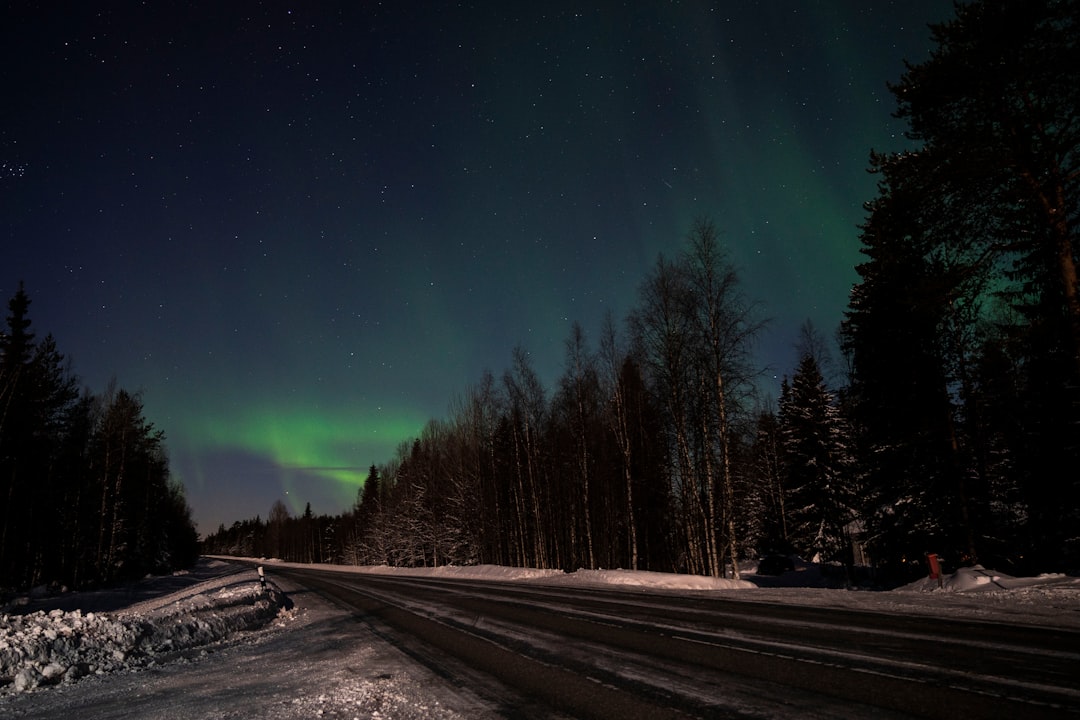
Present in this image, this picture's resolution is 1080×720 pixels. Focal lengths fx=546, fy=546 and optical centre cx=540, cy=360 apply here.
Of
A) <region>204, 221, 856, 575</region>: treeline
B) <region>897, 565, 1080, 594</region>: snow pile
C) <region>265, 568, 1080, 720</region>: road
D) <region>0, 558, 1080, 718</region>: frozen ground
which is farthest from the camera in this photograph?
<region>204, 221, 856, 575</region>: treeline

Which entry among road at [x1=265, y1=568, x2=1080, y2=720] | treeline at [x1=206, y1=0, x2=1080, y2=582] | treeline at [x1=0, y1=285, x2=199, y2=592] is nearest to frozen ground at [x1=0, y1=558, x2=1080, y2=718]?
road at [x1=265, y1=568, x2=1080, y2=720]

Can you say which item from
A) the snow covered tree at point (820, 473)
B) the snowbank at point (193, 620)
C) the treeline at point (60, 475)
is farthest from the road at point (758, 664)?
the treeline at point (60, 475)

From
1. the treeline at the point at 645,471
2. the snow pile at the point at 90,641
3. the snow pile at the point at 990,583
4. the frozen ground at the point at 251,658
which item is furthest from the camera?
the treeline at the point at 645,471

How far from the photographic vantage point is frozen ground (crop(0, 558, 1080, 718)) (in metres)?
5.53

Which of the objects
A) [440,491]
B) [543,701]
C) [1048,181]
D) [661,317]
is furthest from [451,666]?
[440,491]

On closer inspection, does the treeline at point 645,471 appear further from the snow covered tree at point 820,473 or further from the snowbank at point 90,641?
the snowbank at point 90,641

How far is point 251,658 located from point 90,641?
2630 mm

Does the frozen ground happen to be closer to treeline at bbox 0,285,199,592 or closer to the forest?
the forest

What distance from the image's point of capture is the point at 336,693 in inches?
227

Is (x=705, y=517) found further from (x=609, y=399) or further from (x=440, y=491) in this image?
(x=440, y=491)

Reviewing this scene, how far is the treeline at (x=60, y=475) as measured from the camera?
28797 mm

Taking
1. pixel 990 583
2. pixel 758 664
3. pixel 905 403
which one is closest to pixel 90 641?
pixel 758 664

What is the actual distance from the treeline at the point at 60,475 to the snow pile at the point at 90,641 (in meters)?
21.3

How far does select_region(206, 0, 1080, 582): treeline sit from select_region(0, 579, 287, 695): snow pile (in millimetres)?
15872
